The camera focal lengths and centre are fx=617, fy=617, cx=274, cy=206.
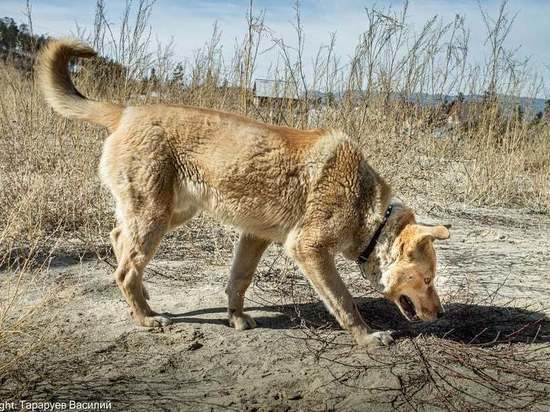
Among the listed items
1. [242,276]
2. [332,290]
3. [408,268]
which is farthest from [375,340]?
[242,276]

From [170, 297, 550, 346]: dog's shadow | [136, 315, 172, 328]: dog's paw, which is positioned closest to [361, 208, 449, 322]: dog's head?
[170, 297, 550, 346]: dog's shadow

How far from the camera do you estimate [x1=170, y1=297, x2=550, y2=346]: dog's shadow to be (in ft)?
14.2

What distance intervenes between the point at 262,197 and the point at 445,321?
1.67 meters

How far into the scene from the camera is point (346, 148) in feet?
14.6

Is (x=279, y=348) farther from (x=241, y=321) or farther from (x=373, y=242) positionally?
(x=373, y=242)

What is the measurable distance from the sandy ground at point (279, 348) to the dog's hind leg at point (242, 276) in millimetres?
94

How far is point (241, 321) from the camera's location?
437 cm

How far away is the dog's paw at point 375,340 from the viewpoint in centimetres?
A: 409

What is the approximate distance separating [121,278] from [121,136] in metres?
0.99

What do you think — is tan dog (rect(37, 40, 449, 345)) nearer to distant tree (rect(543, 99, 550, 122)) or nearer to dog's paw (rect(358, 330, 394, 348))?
dog's paw (rect(358, 330, 394, 348))

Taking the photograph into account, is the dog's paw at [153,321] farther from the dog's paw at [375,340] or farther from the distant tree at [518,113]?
the distant tree at [518,113]

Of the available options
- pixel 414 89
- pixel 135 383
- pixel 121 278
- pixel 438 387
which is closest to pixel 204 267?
pixel 121 278

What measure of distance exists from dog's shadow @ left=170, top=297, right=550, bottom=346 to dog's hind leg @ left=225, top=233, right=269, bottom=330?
0.12 m

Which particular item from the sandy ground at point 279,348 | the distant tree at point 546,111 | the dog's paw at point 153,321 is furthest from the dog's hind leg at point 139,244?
the distant tree at point 546,111
